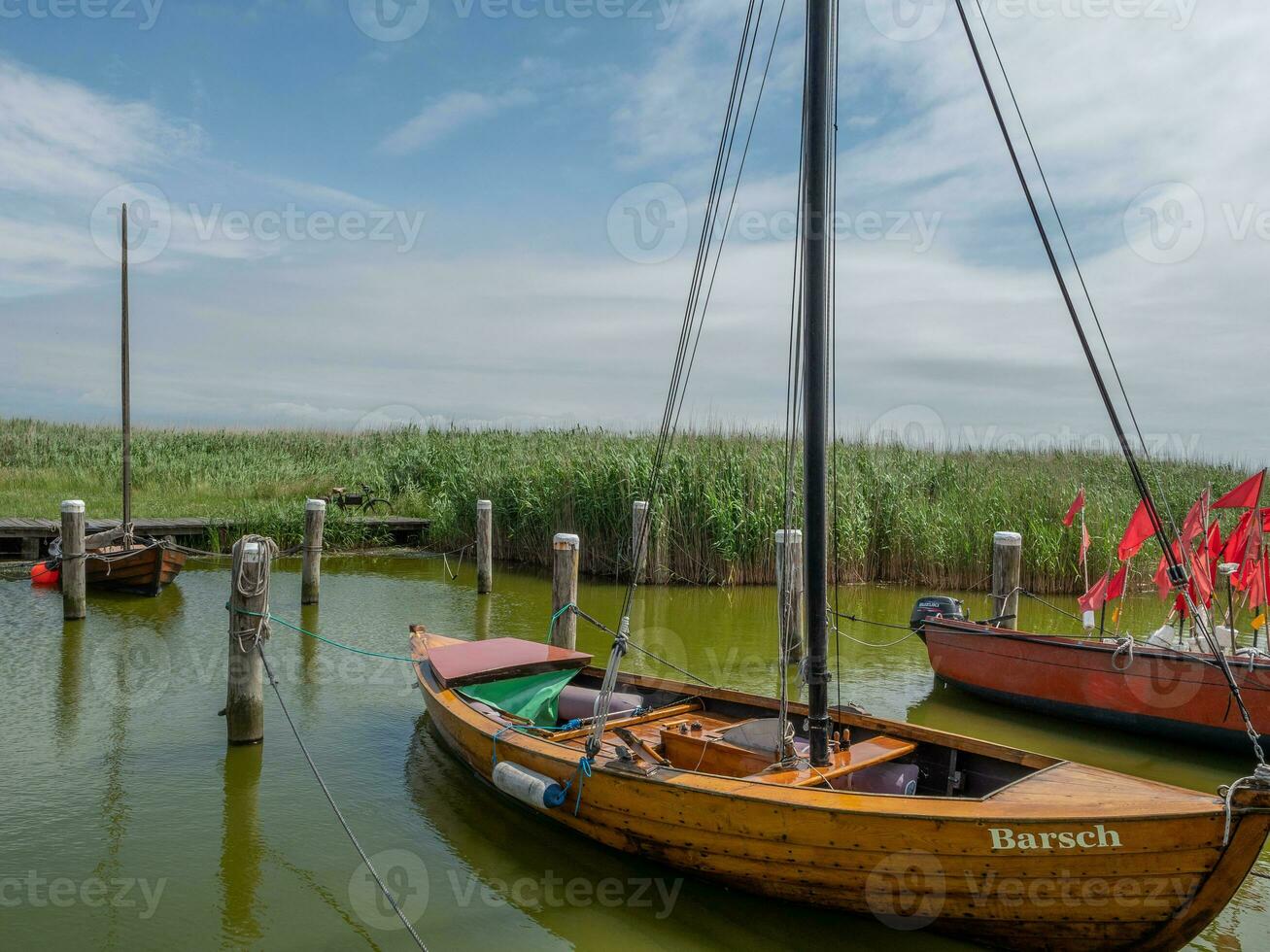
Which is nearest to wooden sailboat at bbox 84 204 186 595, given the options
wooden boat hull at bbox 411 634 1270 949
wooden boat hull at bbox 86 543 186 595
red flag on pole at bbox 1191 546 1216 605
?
wooden boat hull at bbox 86 543 186 595

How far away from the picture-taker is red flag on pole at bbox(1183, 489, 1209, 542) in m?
8.58

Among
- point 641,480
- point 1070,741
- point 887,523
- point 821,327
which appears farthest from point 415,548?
point 821,327

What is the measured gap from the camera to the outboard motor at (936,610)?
1072cm

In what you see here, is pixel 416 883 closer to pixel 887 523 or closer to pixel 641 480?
pixel 641 480

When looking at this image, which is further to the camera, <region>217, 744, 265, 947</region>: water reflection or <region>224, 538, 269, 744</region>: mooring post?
<region>224, 538, 269, 744</region>: mooring post

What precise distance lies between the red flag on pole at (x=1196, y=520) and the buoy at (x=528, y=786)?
6227 mm

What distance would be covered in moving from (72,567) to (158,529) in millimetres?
5393

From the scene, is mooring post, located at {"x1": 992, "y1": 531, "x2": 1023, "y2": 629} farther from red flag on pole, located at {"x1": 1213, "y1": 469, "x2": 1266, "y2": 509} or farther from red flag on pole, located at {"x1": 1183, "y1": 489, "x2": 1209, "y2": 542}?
red flag on pole, located at {"x1": 1213, "y1": 469, "x2": 1266, "y2": 509}

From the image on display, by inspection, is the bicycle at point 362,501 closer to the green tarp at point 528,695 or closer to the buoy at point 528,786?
the green tarp at point 528,695

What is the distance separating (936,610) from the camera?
1078 centimetres

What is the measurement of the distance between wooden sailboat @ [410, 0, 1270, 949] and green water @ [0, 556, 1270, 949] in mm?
319

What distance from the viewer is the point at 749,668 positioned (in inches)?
430

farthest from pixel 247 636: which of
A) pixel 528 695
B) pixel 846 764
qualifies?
pixel 846 764

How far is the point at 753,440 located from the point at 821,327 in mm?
13537
